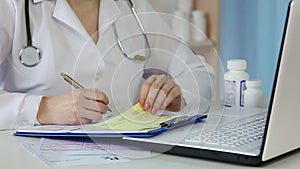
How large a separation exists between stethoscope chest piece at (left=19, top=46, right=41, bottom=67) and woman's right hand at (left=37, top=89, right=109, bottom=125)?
0.61 ft

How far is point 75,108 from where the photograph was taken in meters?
1.17

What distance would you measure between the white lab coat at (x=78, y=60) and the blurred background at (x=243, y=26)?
128 centimetres

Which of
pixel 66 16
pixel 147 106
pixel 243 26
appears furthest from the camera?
pixel 243 26

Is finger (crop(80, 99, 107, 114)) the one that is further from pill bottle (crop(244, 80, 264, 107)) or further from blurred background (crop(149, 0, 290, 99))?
blurred background (crop(149, 0, 290, 99))

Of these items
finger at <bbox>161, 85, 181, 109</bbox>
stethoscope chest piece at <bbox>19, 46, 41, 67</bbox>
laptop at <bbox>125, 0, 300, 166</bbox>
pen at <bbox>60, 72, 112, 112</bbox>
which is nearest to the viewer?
laptop at <bbox>125, 0, 300, 166</bbox>

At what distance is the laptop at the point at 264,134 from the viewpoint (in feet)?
2.58

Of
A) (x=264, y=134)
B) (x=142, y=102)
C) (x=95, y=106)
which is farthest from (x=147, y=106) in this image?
(x=264, y=134)

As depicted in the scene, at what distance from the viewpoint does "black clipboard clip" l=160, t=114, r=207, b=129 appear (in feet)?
3.33

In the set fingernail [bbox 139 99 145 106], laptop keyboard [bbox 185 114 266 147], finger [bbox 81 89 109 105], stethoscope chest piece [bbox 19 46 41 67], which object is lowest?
laptop keyboard [bbox 185 114 266 147]

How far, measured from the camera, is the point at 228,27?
301 cm

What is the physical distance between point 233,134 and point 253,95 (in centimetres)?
39

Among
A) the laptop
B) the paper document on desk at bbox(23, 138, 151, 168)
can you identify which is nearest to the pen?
the paper document on desk at bbox(23, 138, 151, 168)

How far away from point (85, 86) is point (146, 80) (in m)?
0.16

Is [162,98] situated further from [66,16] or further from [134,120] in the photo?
[66,16]
